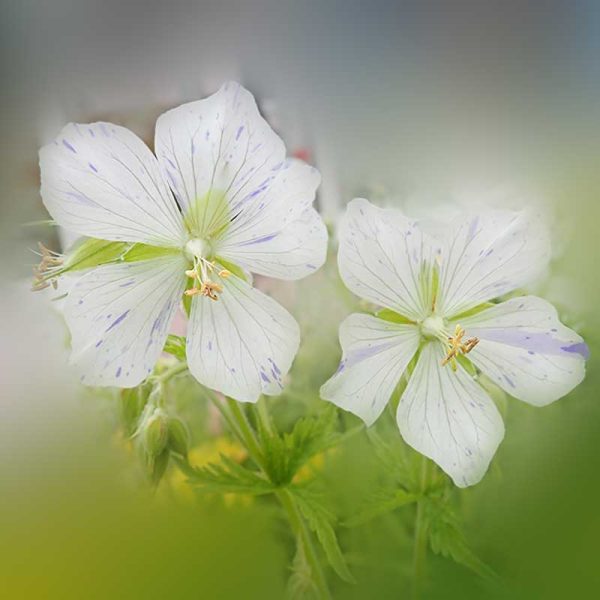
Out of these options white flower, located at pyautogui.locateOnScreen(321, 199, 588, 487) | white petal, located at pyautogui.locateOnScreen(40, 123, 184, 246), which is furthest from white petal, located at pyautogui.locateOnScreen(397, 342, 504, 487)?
white petal, located at pyautogui.locateOnScreen(40, 123, 184, 246)

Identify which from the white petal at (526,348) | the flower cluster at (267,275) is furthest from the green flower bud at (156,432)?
the white petal at (526,348)

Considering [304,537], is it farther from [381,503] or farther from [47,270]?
[47,270]

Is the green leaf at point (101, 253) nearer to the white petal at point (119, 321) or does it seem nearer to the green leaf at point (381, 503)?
the white petal at point (119, 321)

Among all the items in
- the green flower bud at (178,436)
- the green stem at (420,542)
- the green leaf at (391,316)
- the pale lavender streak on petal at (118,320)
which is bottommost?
the green stem at (420,542)

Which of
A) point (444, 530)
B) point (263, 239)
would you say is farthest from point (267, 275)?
point (444, 530)

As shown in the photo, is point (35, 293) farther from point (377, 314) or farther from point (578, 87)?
point (578, 87)

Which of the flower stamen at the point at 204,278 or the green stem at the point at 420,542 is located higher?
the flower stamen at the point at 204,278
